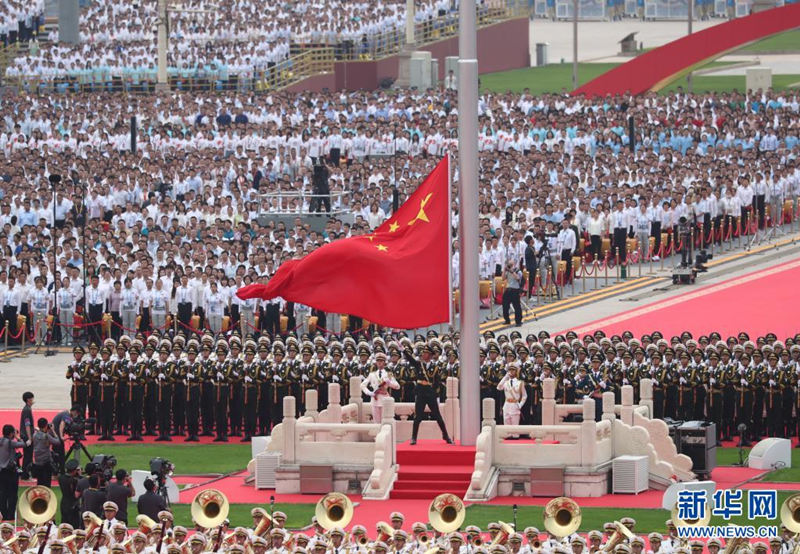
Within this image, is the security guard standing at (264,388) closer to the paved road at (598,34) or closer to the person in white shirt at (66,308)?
the person in white shirt at (66,308)

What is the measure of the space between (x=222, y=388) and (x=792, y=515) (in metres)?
12.7

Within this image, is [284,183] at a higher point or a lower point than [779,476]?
higher

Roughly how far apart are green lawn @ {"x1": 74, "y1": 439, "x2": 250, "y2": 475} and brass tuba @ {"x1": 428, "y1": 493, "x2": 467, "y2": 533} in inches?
290

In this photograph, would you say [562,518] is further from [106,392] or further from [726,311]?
[726,311]

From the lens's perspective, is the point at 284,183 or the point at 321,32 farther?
the point at 321,32

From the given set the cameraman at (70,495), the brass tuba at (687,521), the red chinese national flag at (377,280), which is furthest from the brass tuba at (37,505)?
the brass tuba at (687,521)

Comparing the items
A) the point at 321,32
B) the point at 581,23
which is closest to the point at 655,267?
the point at 321,32

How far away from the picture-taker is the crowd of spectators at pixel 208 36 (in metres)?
64.1

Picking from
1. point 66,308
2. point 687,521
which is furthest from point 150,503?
point 66,308

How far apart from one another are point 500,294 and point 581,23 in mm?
58161

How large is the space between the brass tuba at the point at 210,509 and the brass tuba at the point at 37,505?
173cm

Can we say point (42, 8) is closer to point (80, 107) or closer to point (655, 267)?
point (80, 107)

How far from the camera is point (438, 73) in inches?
2879

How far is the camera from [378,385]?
30109 mm
